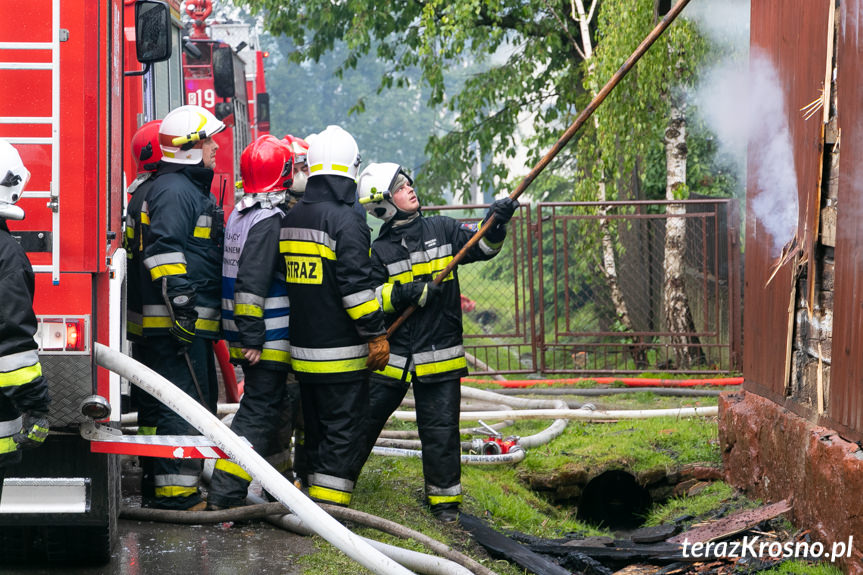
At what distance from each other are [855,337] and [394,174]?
256 cm

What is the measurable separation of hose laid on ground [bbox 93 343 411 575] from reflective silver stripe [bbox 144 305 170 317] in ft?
3.58

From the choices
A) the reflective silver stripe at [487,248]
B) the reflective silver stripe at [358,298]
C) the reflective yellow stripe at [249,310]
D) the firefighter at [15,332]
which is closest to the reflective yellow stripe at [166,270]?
the reflective yellow stripe at [249,310]

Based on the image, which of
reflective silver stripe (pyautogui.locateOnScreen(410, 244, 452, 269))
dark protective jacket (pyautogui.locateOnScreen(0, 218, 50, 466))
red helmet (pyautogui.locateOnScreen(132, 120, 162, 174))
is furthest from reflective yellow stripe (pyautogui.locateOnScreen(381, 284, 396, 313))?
dark protective jacket (pyautogui.locateOnScreen(0, 218, 50, 466))

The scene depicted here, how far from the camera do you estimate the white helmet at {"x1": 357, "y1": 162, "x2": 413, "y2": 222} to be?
5773mm

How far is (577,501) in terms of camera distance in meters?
7.29

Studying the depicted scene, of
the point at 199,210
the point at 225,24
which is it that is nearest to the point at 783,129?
the point at 199,210

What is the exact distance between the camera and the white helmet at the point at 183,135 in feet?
18.8

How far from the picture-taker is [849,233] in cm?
477

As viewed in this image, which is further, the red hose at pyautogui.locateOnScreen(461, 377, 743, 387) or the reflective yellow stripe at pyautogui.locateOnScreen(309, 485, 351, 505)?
the red hose at pyautogui.locateOnScreen(461, 377, 743, 387)

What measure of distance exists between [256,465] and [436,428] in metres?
1.71

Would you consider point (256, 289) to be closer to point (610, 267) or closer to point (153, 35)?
point (153, 35)

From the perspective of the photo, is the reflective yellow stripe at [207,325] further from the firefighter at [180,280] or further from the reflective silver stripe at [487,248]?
the reflective silver stripe at [487,248]

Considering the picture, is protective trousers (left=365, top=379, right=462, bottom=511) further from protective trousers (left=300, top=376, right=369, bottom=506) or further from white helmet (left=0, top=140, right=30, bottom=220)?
white helmet (left=0, top=140, right=30, bottom=220)

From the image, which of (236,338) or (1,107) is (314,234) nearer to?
(236,338)
